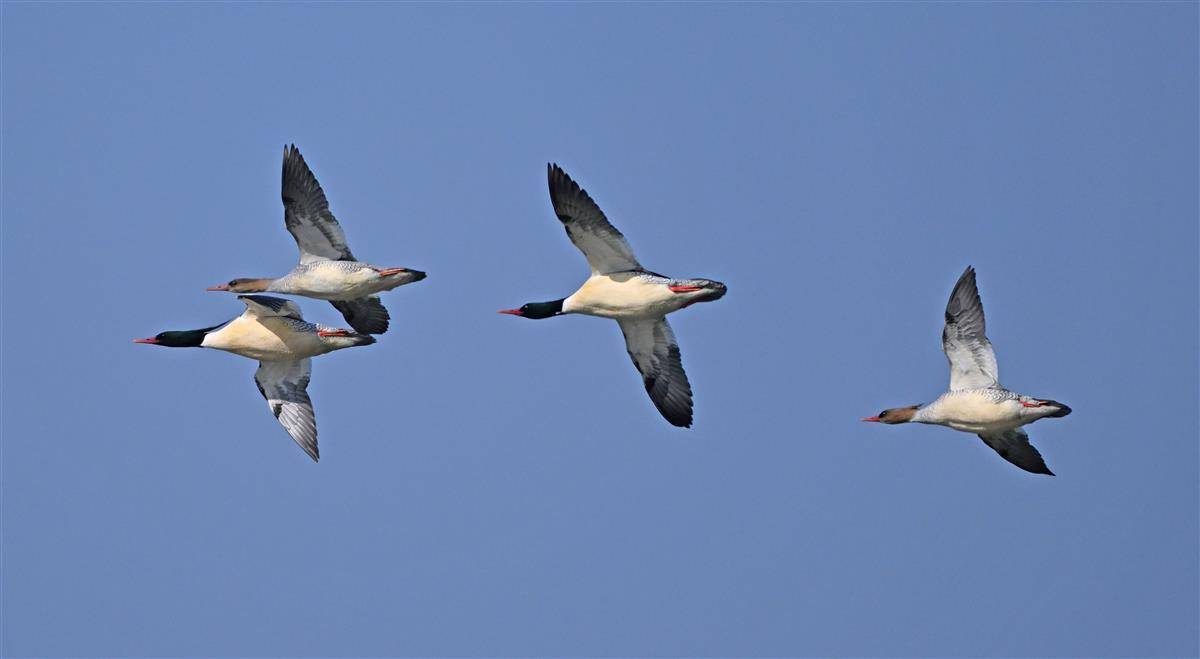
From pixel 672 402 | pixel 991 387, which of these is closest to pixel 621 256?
pixel 672 402

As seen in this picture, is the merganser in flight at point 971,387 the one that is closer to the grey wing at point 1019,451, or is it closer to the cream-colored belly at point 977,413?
the cream-colored belly at point 977,413

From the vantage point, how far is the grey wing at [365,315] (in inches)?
1222

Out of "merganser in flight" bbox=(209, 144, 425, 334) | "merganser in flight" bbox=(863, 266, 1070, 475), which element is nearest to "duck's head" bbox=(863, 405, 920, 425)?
"merganser in flight" bbox=(863, 266, 1070, 475)

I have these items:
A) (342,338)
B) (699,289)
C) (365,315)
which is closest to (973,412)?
(699,289)

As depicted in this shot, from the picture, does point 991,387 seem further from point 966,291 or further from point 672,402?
point 672,402

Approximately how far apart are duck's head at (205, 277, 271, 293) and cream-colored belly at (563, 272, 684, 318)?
13.7 ft

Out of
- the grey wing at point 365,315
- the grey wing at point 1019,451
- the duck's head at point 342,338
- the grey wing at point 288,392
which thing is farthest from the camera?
the grey wing at point 365,315

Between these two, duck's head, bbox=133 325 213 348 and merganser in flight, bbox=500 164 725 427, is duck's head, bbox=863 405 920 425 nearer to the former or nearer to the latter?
merganser in flight, bbox=500 164 725 427

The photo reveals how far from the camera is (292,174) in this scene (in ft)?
96.3

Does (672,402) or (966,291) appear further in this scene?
(672,402)

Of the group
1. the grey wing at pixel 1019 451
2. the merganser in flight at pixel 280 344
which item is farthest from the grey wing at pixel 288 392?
the grey wing at pixel 1019 451

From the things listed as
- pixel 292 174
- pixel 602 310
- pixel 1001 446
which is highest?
pixel 292 174

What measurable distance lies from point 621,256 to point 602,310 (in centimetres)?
84

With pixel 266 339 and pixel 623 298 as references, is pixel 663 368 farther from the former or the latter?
pixel 266 339
